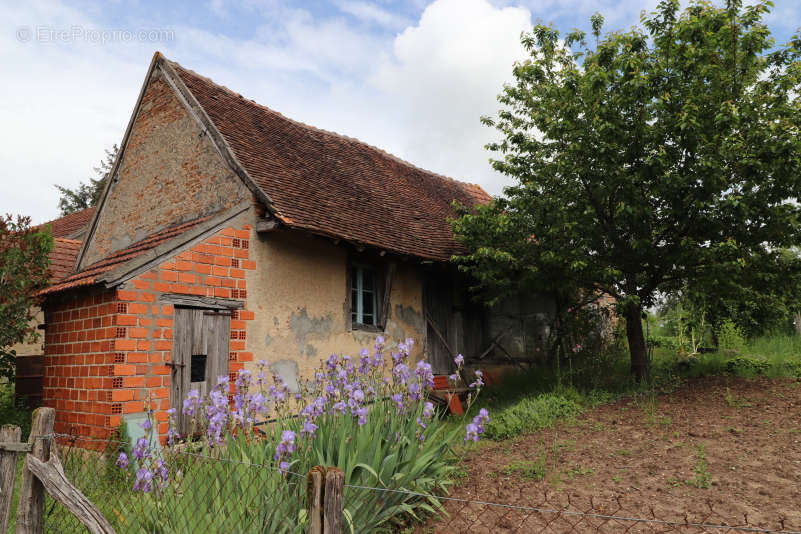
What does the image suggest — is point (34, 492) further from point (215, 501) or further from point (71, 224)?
point (71, 224)

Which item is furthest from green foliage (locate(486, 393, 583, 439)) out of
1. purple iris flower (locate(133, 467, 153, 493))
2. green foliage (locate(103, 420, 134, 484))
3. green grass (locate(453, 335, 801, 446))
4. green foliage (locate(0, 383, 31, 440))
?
green foliage (locate(0, 383, 31, 440))

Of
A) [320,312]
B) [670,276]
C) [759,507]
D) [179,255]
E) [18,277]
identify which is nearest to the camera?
[759,507]

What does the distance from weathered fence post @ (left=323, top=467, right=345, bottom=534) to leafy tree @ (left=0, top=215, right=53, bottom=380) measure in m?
6.80

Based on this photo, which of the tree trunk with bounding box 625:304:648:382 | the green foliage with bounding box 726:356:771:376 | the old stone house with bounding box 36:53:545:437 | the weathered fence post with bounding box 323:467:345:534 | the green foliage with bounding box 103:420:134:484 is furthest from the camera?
the green foliage with bounding box 726:356:771:376

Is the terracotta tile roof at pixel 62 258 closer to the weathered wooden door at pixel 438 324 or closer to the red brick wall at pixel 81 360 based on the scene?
the red brick wall at pixel 81 360

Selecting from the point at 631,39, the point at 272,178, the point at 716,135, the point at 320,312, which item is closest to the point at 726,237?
the point at 716,135

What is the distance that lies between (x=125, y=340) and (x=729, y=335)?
13618mm

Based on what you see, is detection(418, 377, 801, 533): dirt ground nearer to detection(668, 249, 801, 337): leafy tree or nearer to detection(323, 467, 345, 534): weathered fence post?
detection(323, 467, 345, 534): weathered fence post

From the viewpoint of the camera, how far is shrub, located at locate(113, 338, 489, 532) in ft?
11.6

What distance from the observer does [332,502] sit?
242 centimetres

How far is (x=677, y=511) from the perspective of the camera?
434cm

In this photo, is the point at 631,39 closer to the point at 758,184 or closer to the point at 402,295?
the point at 758,184

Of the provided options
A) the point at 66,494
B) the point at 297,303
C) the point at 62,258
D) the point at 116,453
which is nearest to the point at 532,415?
the point at 297,303

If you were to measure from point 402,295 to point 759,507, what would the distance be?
20.9 feet
